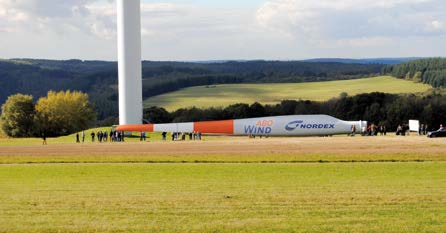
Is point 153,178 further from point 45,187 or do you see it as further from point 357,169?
point 357,169

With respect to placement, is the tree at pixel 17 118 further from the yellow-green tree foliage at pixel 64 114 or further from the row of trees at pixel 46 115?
the yellow-green tree foliage at pixel 64 114

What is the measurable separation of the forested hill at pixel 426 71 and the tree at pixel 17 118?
84374mm

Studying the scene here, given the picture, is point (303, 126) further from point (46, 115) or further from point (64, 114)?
point (64, 114)

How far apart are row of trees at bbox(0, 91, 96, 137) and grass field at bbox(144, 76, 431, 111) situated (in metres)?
36.2

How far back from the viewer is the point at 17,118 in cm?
9606

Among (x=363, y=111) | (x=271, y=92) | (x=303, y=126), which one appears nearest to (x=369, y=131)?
(x=303, y=126)

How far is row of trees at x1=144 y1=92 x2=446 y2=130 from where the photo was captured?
287ft

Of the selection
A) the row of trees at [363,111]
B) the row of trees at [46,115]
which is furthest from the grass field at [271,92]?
the row of trees at [46,115]

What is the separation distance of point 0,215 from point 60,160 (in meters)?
23.0

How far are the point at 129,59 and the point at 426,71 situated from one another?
333 ft

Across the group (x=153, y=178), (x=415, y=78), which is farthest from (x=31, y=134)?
(x=415, y=78)

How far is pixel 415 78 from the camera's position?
165 m

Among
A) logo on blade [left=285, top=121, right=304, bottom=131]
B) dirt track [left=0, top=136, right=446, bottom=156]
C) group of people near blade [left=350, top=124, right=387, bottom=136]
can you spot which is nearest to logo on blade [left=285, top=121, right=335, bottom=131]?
logo on blade [left=285, top=121, right=304, bottom=131]

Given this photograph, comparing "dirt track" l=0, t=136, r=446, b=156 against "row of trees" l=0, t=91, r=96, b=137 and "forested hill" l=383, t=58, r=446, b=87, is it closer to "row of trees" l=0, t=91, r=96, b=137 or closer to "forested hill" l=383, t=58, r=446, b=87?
"row of trees" l=0, t=91, r=96, b=137
